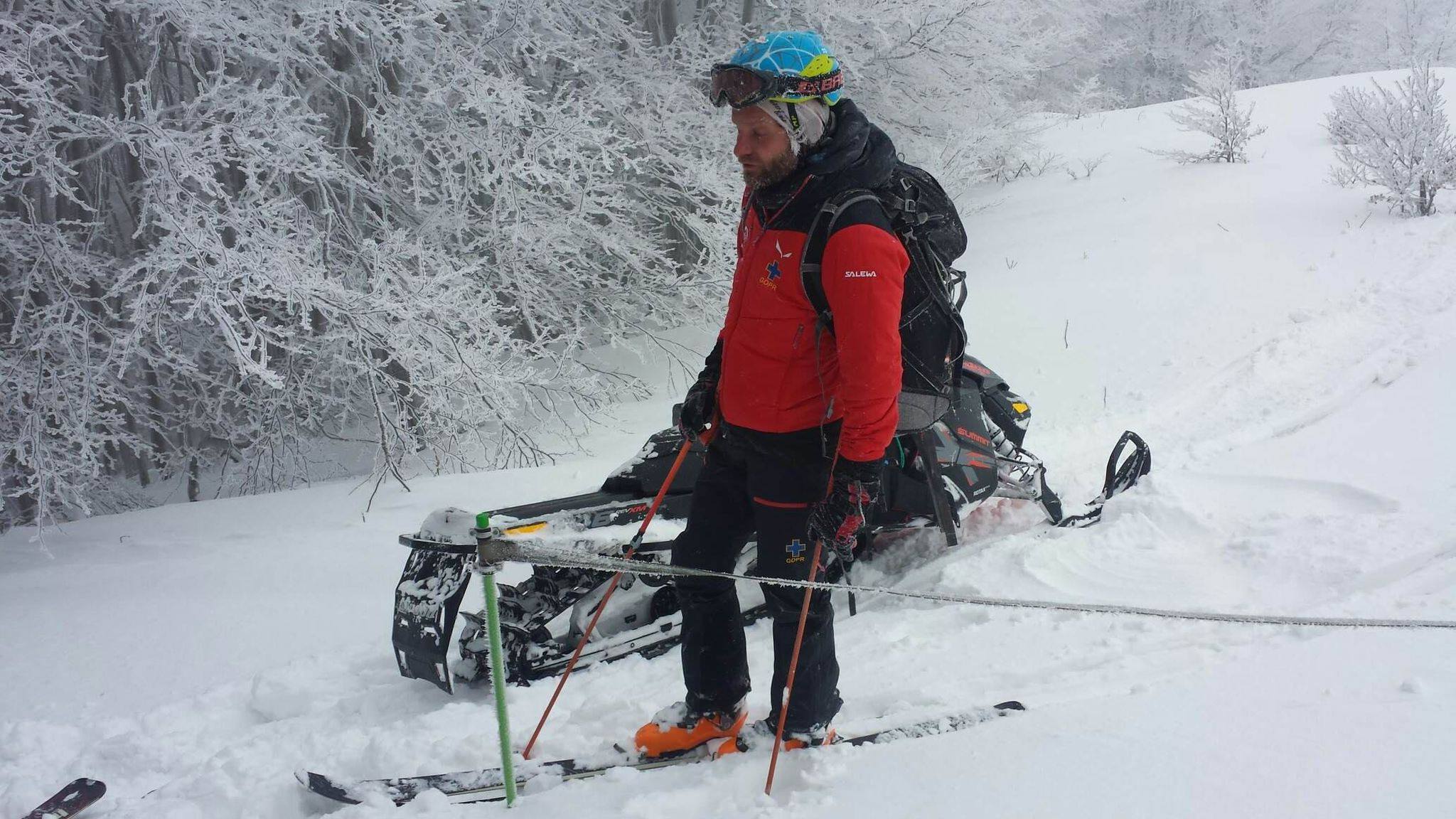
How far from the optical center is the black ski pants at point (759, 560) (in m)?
2.33

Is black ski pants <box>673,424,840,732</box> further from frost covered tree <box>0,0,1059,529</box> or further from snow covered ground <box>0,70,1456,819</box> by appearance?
frost covered tree <box>0,0,1059,529</box>

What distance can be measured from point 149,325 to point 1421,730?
549 cm

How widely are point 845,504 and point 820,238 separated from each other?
0.62 meters

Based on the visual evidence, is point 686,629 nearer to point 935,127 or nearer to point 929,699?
point 929,699

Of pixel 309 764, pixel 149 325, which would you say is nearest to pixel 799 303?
pixel 309 764

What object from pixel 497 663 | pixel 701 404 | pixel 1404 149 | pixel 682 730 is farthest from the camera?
pixel 1404 149

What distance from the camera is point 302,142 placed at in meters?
4.98

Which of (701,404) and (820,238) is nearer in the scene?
(820,238)

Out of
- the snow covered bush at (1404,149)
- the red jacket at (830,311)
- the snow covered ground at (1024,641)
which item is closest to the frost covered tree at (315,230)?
the snow covered ground at (1024,641)

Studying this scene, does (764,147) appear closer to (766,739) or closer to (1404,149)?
(766,739)

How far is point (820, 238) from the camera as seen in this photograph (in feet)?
7.10

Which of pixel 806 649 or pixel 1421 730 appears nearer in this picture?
pixel 1421 730

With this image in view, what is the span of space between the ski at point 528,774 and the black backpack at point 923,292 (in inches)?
30.0

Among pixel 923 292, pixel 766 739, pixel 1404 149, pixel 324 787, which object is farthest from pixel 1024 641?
pixel 1404 149
